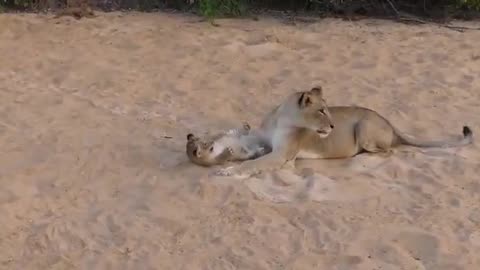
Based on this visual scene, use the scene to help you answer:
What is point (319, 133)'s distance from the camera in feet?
18.7

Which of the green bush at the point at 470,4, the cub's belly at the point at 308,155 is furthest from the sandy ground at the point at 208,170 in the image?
the green bush at the point at 470,4

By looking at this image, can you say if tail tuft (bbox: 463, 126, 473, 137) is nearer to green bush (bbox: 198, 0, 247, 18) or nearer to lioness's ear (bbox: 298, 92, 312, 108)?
lioness's ear (bbox: 298, 92, 312, 108)

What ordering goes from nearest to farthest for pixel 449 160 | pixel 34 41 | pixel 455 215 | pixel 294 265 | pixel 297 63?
1. pixel 294 265
2. pixel 455 215
3. pixel 449 160
4. pixel 297 63
5. pixel 34 41

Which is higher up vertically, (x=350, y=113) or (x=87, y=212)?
(x=350, y=113)

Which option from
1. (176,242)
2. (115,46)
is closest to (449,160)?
(176,242)

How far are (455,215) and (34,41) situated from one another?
4968 millimetres

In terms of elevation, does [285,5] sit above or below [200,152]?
below

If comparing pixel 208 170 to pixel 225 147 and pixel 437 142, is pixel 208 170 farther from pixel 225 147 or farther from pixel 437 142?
pixel 437 142

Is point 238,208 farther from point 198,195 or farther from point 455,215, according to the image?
point 455,215

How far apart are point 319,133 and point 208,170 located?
0.71 m

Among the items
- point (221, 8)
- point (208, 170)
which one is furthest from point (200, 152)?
point (221, 8)

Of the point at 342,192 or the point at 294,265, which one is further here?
the point at 342,192

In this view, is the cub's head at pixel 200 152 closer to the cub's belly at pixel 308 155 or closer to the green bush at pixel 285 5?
the cub's belly at pixel 308 155

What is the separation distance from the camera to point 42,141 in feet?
20.0
